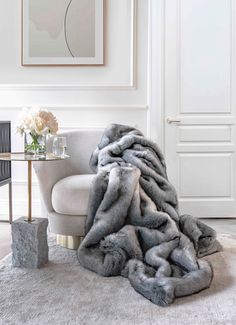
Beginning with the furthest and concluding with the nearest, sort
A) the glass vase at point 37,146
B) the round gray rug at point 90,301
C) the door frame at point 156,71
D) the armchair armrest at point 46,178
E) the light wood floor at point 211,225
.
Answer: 1. the door frame at point 156,71
2. the light wood floor at point 211,225
3. the armchair armrest at point 46,178
4. the glass vase at point 37,146
5. the round gray rug at point 90,301

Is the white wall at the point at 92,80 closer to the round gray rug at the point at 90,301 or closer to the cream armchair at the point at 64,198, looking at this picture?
the cream armchair at the point at 64,198

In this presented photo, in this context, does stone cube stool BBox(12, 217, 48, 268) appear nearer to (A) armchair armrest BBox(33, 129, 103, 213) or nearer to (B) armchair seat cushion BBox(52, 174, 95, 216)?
(B) armchair seat cushion BBox(52, 174, 95, 216)

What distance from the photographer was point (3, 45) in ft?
13.2

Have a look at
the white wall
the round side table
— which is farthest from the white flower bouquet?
the white wall

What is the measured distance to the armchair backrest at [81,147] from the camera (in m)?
3.22

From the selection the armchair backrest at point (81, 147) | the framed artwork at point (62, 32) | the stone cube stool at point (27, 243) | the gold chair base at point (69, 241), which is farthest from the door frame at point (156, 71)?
the stone cube stool at point (27, 243)

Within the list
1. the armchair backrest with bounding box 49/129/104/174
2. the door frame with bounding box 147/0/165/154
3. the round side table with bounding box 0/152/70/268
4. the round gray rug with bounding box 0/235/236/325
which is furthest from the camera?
the door frame with bounding box 147/0/165/154

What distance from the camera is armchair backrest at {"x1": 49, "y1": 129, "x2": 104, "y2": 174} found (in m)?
3.22

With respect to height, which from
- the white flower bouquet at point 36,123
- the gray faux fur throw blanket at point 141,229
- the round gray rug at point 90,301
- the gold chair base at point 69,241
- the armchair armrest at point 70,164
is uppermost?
the white flower bouquet at point 36,123

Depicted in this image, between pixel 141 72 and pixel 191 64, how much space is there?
0.46m

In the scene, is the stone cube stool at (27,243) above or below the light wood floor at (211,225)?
Result: above

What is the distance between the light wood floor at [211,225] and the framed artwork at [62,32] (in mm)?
1539

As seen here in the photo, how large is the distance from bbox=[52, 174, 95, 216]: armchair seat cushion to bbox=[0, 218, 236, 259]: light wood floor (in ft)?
1.66

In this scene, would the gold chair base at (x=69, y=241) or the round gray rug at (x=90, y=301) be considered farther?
the gold chair base at (x=69, y=241)
